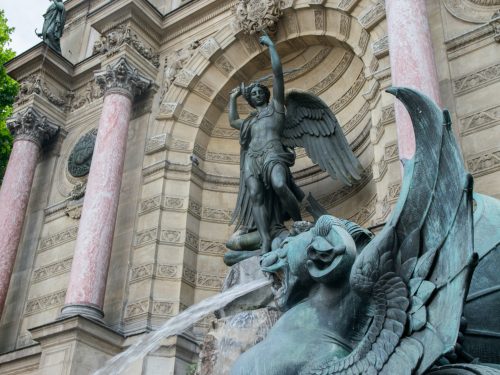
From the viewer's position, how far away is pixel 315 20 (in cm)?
991

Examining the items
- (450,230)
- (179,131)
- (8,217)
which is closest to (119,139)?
(179,131)

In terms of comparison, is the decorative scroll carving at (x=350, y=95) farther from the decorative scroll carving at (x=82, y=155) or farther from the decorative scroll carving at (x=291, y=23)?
the decorative scroll carving at (x=82, y=155)

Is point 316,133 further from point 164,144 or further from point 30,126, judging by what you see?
point 30,126

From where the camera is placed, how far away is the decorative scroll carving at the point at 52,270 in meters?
10.4

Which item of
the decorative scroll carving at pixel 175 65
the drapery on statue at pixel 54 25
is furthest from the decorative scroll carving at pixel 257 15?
the drapery on statue at pixel 54 25

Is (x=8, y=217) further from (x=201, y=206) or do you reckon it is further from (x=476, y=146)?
(x=476, y=146)

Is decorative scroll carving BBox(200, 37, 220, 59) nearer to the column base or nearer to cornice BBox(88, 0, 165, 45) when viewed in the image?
cornice BBox(88, 0, 165, 45)

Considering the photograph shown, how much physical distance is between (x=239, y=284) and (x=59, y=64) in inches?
365

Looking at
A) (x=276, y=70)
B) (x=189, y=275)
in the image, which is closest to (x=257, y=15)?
(x=276, y=70)

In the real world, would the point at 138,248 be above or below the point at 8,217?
below

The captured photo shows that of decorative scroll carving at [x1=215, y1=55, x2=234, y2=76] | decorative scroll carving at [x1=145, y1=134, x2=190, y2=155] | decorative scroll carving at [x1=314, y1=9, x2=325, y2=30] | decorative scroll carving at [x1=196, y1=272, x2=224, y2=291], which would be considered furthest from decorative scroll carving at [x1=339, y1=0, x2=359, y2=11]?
decorative scroll carving at [x1=196, y1=272, x2=224, y2=291]

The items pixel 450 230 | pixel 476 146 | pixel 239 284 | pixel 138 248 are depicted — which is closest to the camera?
pixel 450 230

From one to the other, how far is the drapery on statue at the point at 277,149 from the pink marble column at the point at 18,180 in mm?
5347

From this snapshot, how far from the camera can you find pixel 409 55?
22.4 ft
